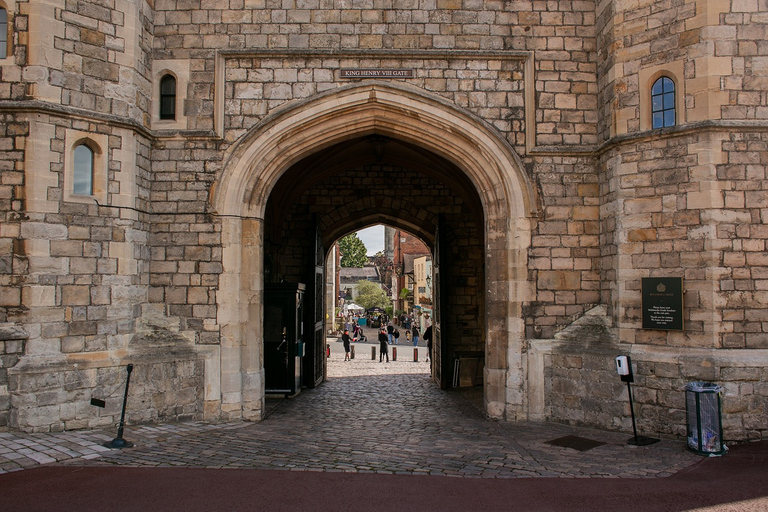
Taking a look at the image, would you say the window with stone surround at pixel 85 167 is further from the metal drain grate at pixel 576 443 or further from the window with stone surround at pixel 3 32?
the metal drain grate at pixel 576 443

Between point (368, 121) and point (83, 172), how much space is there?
3.87 meters

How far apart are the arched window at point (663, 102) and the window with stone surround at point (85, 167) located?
7.02 meters

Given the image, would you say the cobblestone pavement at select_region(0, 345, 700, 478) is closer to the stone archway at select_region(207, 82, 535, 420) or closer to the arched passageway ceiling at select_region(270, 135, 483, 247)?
the stone archway at select_region(207, 82, 535, 420)

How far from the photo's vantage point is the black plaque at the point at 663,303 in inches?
277

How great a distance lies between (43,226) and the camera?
6902mm

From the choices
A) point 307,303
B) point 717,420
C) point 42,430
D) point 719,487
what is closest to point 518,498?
point 719,487

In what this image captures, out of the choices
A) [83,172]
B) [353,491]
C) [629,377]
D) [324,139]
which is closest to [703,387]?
[629,377]

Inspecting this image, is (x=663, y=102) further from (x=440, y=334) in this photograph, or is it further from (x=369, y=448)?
(x=440, y=334)

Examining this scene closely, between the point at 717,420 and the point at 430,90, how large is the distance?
215 inches

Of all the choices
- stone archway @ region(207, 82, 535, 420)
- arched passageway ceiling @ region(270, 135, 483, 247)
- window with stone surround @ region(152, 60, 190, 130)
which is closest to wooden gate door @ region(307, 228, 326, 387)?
arched passageway ceiling @ region(270, 135, 483, 247)

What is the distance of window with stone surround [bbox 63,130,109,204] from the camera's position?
711 centimetres

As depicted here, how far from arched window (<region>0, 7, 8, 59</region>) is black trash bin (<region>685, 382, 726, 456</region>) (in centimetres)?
885

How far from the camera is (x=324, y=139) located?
28.1 feet

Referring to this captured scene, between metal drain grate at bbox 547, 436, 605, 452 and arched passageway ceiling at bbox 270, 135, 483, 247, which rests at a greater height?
arched passageway ceiling at bbox 270, 135, 483, 247
